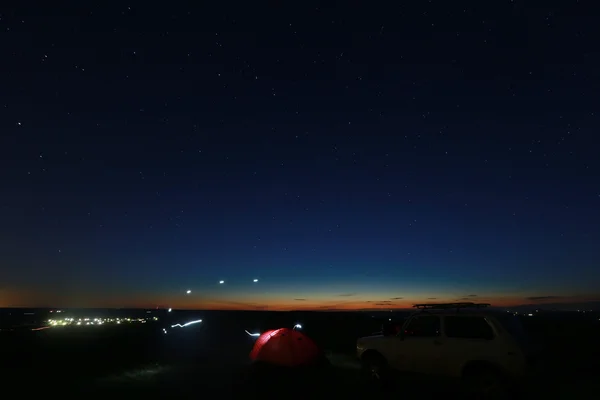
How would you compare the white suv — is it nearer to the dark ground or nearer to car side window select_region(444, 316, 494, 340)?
car side window select_region(444, 316, 494, 340)

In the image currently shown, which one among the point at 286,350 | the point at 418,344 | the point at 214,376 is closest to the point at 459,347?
the point at 418,344

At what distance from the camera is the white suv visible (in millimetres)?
9703

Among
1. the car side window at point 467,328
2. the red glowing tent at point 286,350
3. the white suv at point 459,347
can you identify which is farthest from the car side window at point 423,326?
the red glowing tent at point 286,350

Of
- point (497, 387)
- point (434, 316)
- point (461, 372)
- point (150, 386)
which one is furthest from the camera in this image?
point (150, 386)

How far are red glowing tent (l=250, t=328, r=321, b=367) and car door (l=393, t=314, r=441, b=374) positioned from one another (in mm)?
4490

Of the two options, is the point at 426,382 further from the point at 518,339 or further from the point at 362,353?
the point at 518,339

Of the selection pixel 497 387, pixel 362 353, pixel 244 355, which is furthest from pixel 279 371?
pixel 497 387

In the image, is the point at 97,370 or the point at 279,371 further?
the point at 97,370

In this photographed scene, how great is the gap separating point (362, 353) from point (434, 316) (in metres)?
3.04

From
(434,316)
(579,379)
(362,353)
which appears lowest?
(579,379)

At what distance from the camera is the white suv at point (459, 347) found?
382 inches

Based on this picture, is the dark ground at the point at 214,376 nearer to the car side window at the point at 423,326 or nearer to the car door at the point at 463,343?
the car door at the point at 463,343

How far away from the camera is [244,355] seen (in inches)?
818

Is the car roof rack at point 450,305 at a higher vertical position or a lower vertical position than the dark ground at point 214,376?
higher
